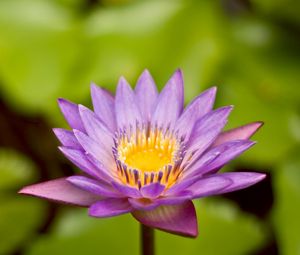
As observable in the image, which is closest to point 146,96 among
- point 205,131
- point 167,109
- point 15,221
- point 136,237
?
point 167,109

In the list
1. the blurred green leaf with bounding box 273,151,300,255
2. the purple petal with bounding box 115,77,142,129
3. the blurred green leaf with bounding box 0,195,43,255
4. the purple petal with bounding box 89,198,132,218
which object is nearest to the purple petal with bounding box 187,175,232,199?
the purple petal with bounding box 89,198,132,218

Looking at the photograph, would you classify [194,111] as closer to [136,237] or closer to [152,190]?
[152,190]

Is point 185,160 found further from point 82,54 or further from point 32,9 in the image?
point 32,9

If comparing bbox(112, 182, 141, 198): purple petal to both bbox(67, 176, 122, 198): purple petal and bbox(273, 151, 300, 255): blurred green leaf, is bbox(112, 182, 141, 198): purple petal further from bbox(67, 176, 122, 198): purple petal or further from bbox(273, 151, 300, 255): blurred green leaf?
bbox(273, 151, 300, 255): blurred green leaf

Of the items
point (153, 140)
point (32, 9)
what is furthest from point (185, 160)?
point (32, 9)

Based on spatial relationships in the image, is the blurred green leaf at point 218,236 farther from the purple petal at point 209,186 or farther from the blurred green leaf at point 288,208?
the purple petal at point 209,186

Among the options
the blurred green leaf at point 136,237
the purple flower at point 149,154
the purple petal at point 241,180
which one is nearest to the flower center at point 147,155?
the purple flower at point 149,154
